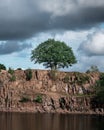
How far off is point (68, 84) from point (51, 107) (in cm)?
1486

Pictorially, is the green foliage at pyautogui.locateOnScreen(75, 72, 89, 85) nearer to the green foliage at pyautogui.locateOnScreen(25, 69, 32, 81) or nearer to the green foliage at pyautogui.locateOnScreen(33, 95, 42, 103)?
the green foliage at pyautogui.locateOnScreen(25, 69, 32, 81)

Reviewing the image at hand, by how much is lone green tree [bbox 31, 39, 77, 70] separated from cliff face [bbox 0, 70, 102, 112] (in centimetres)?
513

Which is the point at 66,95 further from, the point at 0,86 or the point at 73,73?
the point at 0,86

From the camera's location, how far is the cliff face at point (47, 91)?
476 ft

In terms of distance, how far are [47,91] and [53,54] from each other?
14.9 metres

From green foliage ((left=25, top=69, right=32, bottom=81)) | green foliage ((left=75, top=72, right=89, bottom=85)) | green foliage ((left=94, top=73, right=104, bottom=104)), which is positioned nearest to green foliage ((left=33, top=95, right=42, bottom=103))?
green foliage ((left=25, top=69, right=32, bottom=81))

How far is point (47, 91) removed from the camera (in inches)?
6063

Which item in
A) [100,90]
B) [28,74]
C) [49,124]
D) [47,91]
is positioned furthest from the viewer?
[28,74]

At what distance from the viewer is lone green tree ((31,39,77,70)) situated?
161750 mm

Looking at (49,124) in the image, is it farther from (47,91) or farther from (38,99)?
(47,91)

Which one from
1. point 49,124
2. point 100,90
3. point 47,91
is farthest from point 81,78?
point 49,124

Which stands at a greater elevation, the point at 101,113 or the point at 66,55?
the point at 66,55

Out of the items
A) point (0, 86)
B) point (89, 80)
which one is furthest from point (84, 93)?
point (0, 86)

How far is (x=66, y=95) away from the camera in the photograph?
152000 mm
